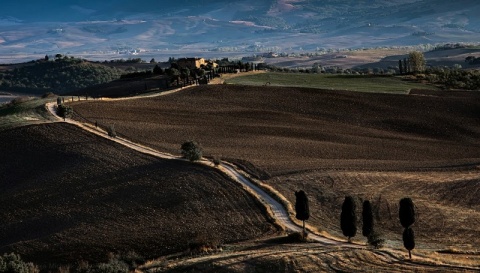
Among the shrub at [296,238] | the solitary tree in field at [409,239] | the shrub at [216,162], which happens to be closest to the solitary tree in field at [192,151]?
the shrub at [216,162]

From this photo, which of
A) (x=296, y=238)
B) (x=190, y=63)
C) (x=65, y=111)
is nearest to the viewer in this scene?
(x=296, y=238)

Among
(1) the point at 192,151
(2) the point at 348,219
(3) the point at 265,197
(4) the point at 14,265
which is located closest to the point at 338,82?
(1) the point at 192,151

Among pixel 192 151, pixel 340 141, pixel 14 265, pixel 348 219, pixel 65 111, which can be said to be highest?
pixel 65 111

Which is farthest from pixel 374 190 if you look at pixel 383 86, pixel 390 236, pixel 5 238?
pixel 383 86

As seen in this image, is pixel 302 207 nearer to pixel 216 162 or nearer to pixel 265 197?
pixel 265 197

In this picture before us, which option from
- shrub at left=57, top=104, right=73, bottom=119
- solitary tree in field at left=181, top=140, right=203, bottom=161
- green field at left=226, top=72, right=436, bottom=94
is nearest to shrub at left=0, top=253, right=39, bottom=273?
solitary tree in field at left=181, top=140, right=203, bottom=161

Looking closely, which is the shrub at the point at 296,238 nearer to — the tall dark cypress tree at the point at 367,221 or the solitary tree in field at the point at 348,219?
the solitary tree in field at the point at 348,219
